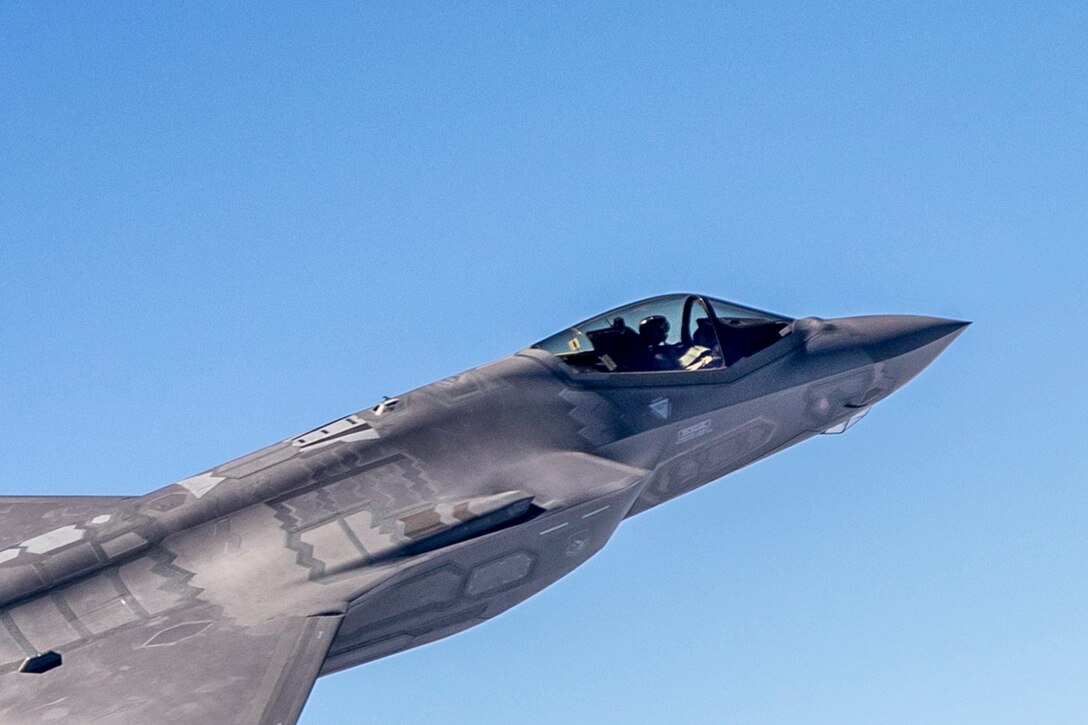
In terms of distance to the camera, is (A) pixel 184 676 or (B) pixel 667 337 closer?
(A) pixel 184 676

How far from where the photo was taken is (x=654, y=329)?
59.4 feet

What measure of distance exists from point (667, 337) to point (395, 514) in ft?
15.8

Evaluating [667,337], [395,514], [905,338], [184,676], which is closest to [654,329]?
[667,337]

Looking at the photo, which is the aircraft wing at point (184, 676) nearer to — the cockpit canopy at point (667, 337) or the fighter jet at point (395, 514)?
the fighter jet at point (395, 514)

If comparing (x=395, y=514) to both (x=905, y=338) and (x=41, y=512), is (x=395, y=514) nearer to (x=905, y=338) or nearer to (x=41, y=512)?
(x=41, y=512)

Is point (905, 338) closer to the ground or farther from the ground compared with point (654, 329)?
closer to the ground

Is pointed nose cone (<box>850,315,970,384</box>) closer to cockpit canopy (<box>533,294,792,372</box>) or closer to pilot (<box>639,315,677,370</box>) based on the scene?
cockpit canopy (<box>533,294,792,372</box>)

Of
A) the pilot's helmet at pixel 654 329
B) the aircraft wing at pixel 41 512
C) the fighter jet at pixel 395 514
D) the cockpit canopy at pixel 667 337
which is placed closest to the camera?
the fighter jet at pixel 395 514

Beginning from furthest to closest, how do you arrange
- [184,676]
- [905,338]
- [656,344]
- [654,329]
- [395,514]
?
[905,338] < [654,329] < [656,344] < [395,514] < [184,676]

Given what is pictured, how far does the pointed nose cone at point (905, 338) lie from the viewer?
18594mm

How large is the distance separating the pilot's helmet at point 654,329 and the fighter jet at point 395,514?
0.02 metres

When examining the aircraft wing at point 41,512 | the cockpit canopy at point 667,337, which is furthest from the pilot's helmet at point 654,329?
the aircraft wing at point 41,512

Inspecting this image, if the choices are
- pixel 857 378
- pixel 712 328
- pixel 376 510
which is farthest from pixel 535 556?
pixel 857 378

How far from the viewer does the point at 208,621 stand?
1392cm
